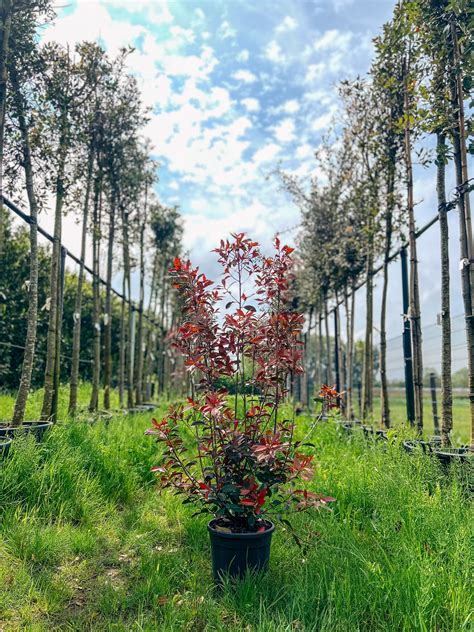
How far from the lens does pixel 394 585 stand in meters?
1.98

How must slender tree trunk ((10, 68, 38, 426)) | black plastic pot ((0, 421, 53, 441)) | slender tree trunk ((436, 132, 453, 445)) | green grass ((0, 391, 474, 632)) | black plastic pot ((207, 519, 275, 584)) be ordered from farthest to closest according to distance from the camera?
1. slender tree trunk ((10, 68, 38, 426))
2. black plastic pot ((0, 421, 53, 441))
3. slender tree trunk ((436, 132, 453, 445))
4. black plastic pot ((207, 519, 275, 584))
5. green grass ((0, 391, 474, 632))

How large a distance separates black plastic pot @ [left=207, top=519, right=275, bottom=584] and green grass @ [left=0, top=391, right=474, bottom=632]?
0.30 feet

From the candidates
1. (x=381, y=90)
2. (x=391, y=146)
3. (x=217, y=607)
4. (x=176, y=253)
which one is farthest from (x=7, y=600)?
(x=176, y=253)

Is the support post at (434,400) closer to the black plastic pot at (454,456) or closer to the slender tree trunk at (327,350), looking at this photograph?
the slender tree trunk at (327,350)

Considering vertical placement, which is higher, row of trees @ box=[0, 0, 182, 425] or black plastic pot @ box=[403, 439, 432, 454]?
row of trees @ box=[0, 0, 182, 425]

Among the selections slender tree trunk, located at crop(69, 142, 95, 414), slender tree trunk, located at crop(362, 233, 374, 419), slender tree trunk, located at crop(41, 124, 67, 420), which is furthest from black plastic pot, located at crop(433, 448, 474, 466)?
slender tree trunk, located at crop(69, 142, 95, 414)

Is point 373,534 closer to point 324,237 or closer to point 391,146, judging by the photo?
point 391,146

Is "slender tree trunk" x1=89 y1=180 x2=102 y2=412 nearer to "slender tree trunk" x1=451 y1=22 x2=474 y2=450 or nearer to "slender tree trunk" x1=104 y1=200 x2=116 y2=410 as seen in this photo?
"slender tree trunk" x1=104 y1=200 x2=116 y2=410

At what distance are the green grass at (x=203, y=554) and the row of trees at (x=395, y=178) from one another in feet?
3.37

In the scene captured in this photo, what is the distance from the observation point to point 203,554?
287 centimetres

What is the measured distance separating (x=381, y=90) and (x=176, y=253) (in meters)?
8.46

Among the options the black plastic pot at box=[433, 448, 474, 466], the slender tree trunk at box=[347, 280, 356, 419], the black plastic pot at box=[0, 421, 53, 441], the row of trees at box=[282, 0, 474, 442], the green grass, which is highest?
the row of trees at box=[282, 0, 474, 442]

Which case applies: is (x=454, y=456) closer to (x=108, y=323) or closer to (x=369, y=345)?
(x=369, y=345)

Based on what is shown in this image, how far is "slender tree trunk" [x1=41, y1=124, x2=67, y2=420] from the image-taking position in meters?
4.85
